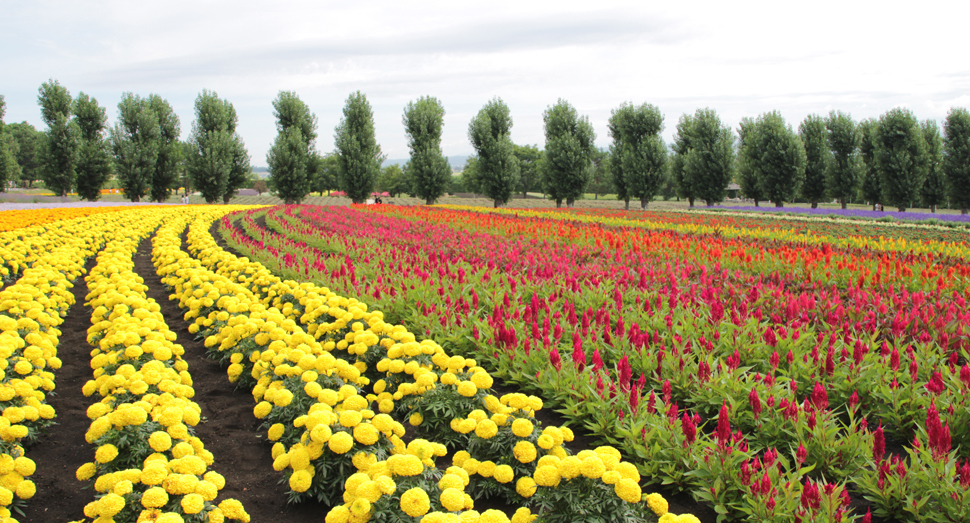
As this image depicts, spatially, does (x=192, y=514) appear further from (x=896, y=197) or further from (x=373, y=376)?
(x=896, y=197)

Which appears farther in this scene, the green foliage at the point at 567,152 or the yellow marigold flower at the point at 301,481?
the green foliage at the point at 567,152

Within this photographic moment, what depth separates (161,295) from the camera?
870 centimetres

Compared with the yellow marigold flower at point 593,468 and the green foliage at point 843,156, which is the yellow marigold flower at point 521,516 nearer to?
the yellow marigold flower at point 593,468

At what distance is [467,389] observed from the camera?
10.7ft

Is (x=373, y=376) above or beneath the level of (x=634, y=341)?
beneath

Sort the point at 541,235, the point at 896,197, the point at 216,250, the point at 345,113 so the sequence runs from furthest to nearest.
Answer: the point at 345,113 → the point at 896,197 → the point at 541,235 → the point at 216,250

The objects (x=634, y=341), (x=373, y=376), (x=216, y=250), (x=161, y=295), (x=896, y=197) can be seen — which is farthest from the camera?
(x=896, y=197)

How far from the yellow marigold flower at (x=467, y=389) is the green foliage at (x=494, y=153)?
3784cm

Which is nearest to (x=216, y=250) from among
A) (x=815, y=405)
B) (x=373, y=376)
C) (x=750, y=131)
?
(x=373, y=376)

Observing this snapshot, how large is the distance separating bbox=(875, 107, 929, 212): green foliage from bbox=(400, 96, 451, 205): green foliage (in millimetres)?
31344

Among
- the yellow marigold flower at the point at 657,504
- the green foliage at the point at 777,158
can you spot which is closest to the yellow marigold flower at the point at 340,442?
the yellow marigold flower at the point at 657,504

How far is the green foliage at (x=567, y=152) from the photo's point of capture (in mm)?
39156

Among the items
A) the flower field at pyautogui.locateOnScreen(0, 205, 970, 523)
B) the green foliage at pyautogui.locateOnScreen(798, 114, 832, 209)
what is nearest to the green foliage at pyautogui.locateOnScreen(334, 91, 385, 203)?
the green foliage at pyautogui.locateOnScreen(798, 114, 832, 209)

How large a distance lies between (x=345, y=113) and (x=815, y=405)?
45.6m
